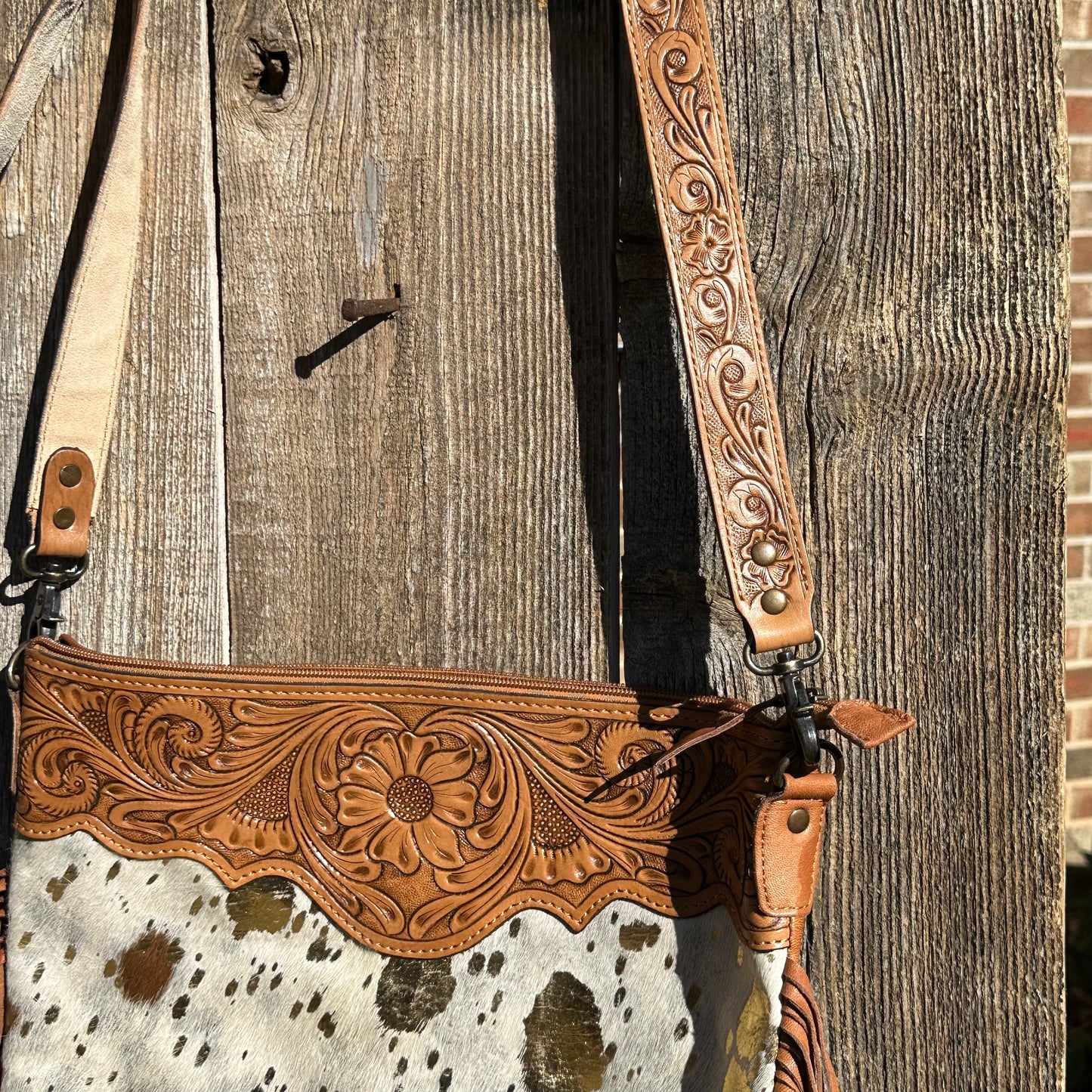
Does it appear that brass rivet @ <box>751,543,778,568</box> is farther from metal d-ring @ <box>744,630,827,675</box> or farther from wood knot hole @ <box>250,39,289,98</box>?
wood knot hole @ <box>250,39,289,98</box>

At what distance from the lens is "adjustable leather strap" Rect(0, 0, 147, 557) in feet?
3.34

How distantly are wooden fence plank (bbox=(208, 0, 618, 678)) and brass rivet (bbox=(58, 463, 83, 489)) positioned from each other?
17cm

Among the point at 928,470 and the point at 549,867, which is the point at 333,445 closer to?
the point at 549,867

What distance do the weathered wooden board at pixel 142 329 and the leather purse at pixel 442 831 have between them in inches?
2.3

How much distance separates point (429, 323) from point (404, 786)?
50cm

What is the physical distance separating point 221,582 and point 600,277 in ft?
1.84

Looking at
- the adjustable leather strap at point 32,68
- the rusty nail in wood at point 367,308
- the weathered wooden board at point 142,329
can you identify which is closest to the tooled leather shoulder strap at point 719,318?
the rusty nail in wood at point 367,308

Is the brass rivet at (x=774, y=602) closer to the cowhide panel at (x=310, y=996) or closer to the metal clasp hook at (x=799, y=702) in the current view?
the metal clasp hook at (x=799, y=702)

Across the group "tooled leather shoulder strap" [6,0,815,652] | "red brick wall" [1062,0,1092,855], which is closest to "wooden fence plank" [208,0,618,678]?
"tooled leather shoulder strap" [6,0,815,652]

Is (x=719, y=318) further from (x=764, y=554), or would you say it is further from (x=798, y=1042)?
(x=798, y=1042)

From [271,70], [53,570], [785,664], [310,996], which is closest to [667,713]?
[785,664]

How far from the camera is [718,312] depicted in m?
0.92

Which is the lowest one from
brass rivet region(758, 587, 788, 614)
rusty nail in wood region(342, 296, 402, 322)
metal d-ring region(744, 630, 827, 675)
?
metal d-ring region(744, 630, 827, 675)

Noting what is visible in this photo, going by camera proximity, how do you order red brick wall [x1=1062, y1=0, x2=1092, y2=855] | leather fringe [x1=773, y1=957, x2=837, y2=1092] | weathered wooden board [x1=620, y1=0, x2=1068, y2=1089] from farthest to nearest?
red brick wall [x1=1062, y1=0, x2=1092, y2=855] < weathered wooden board [x1=620, y1=0, x2=1068, y2=1089] < leather fringe [x1=773, y1=957, x2=837, y2=1092]
